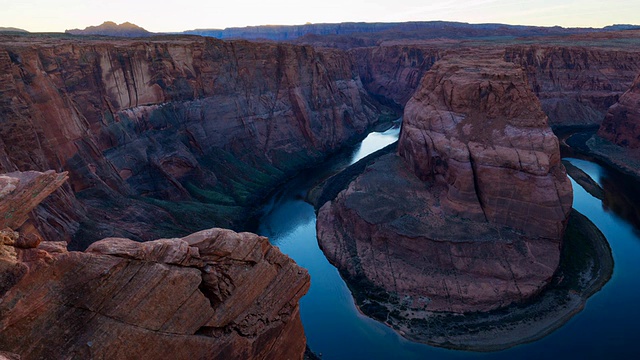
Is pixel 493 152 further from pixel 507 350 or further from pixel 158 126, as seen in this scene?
pixel 158 126

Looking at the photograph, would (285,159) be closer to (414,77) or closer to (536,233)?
(536,233)

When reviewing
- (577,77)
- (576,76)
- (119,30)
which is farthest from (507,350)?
(119,30)

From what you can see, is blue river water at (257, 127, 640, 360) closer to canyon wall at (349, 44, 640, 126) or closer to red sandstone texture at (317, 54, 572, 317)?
red sandstone texture at (317, 54, 572, 317)

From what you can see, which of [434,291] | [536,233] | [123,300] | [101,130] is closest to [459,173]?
[536,233]

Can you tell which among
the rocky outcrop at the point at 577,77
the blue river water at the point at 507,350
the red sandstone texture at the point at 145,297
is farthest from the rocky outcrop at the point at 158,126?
the rocky outcrop at the point at 577,77

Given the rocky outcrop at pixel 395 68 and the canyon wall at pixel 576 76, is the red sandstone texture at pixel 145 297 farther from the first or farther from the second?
the rocky outcrop at pixel 395 68

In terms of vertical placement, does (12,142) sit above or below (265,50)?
below

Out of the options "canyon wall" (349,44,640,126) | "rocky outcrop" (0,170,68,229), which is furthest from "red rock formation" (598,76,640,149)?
"rocky outcrop" (0,170,68,229)

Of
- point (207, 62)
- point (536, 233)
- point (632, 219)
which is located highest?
point (207, 62)
